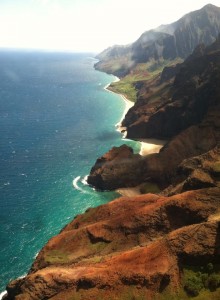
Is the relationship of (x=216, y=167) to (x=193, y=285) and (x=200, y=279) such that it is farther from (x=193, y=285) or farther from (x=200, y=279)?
(x=193, y=285)

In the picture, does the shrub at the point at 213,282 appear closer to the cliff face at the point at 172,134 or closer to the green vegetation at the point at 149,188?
the green vegetation at the point at 149,188

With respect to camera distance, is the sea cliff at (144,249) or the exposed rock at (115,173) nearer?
the sea cliff at (144,249)

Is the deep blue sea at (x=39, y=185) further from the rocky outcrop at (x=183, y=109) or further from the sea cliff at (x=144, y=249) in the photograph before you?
the rocky outcrop at (x=183, y=109)

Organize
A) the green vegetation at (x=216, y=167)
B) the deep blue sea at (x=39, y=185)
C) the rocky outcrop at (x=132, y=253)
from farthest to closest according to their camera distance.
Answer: the deep blue sea at (x=39, y=185)
the green vegetation at (x=216, y=167)
the rocky outcrop at (x=132, y=253)

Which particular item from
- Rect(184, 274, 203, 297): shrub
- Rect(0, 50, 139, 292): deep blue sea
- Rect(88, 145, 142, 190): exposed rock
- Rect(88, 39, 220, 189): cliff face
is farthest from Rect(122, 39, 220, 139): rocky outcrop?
Rect(184, 274, 203, 297): shrub

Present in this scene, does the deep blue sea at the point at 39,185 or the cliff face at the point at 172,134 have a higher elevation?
the cliff face at the point at 172,134

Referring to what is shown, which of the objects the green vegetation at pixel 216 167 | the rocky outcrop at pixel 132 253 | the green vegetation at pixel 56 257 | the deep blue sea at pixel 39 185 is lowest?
the deep blue sea at pixel 39 185

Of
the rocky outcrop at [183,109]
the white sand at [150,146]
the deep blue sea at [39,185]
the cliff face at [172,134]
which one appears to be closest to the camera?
the deep blue sea at [39,185]

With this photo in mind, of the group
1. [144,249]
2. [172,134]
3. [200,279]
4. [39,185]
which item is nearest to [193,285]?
[200,279]

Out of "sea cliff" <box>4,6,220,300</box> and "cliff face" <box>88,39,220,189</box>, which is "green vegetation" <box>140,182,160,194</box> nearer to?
"sea cliff" <box>4,6,220,300</box>

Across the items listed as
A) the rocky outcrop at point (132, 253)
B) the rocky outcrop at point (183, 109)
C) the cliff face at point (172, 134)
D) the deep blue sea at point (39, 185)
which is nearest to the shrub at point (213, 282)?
the rocky outcrop at point (132, 253)
